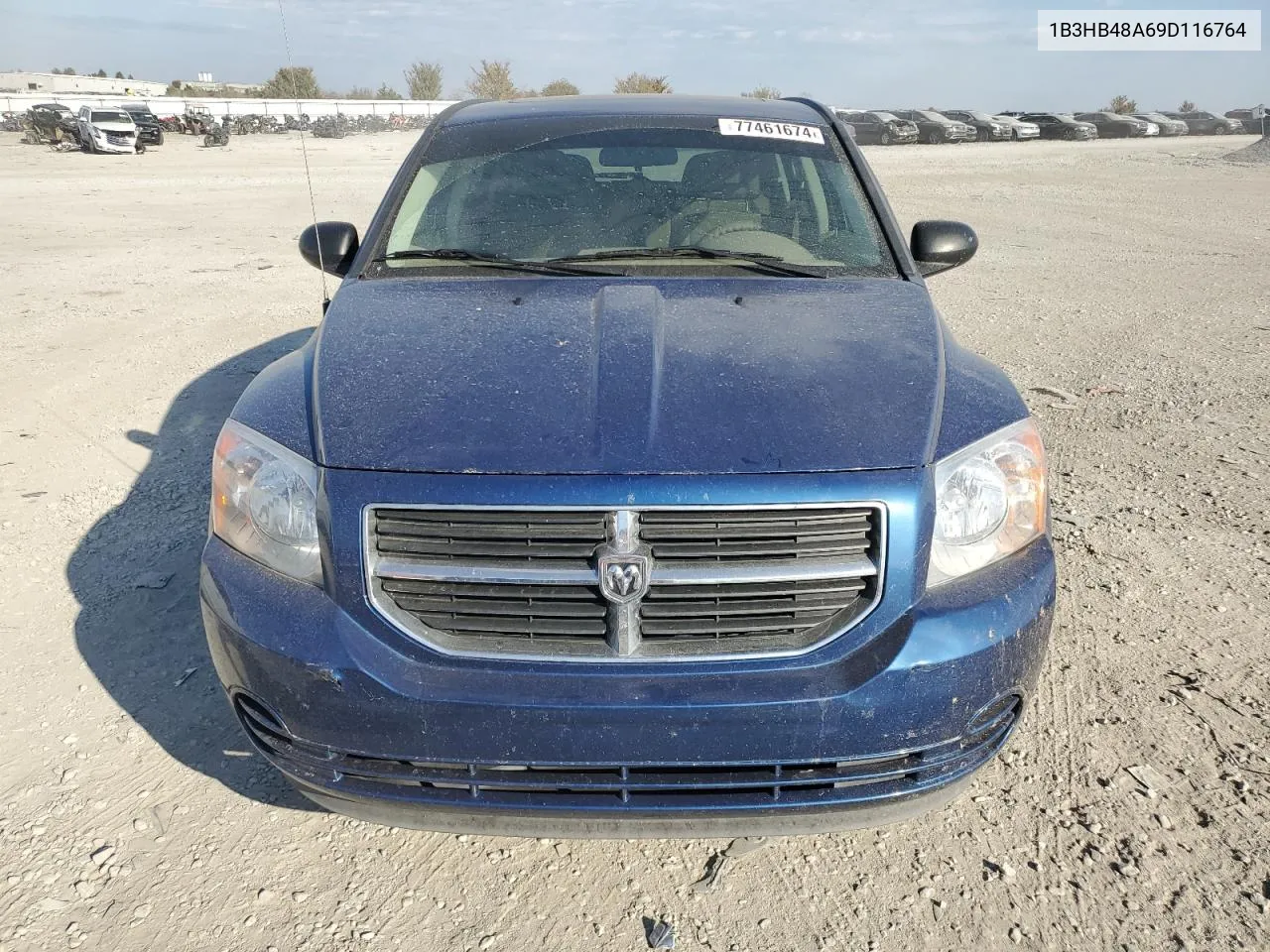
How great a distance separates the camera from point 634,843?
2.47 metres

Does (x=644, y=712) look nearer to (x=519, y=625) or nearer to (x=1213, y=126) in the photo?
(x=519, y=625)

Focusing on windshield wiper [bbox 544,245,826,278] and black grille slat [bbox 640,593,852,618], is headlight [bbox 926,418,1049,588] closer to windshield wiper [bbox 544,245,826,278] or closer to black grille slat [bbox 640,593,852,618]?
black grille slat [bbox 640,593,852,618]

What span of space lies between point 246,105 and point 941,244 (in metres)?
61.5

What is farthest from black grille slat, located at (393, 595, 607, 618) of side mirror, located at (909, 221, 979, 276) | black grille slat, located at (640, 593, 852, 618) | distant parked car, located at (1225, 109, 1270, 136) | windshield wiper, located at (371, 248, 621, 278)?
distant parked car, located at (1225, 109, 1270, 136)

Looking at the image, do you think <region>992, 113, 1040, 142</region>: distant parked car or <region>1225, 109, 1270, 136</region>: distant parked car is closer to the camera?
<region>992, 113, 1040, 142</region>: distant parked car

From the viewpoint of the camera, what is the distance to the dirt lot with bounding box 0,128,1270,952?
2.22 metres

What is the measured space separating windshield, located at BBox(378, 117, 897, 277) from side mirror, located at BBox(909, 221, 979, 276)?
0.20 meters

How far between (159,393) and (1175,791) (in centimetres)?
558

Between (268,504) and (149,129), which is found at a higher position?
(149,129)

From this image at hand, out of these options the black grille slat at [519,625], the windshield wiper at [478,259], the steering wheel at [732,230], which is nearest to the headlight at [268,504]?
the black grille slat at [519,625]

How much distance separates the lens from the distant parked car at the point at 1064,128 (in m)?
43.2

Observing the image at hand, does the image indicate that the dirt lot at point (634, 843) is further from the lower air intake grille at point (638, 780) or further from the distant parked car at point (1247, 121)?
the distant parked car at point (1247, 121)

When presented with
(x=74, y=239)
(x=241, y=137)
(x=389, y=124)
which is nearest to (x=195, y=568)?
(x=74, y=239)

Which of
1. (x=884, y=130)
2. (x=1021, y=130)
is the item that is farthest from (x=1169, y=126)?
(x=884, y=130)
